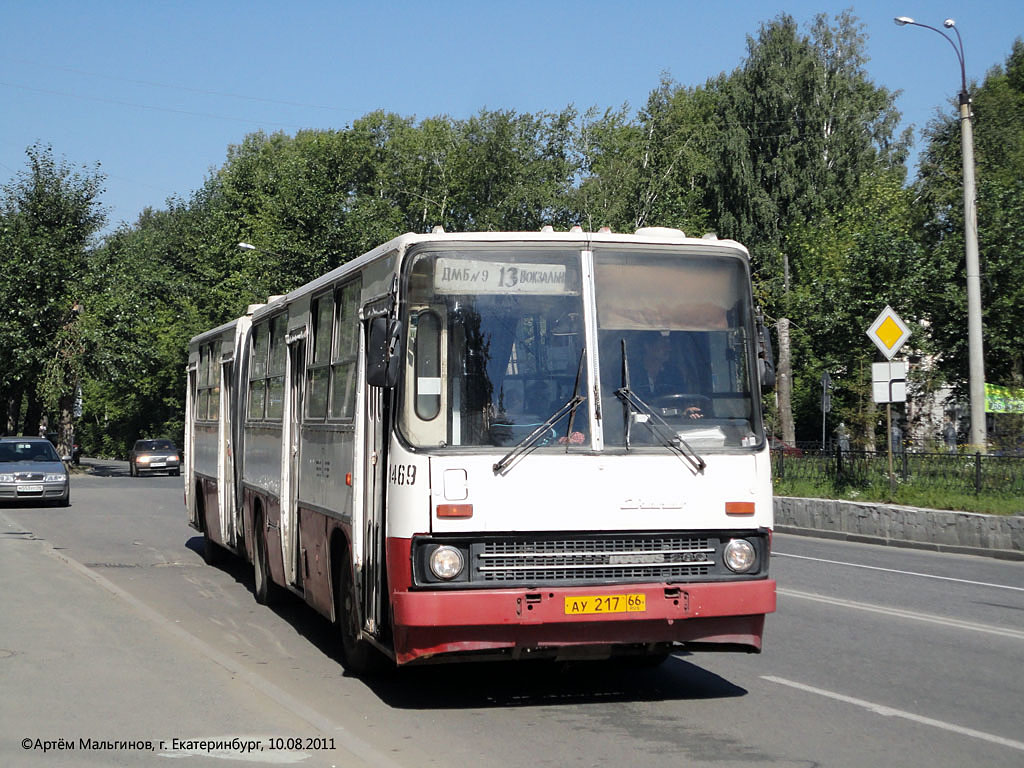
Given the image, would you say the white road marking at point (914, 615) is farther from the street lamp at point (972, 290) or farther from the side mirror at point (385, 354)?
the street lamp at point (972, 290)

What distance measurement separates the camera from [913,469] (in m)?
22.8

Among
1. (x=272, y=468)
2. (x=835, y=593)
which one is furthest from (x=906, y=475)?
(x=272, y=468)

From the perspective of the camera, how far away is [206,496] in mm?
17484

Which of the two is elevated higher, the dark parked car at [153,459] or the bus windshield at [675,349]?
the bus windshield at [675,349]

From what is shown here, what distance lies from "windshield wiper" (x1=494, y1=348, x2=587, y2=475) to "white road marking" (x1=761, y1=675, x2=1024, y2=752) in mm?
2374

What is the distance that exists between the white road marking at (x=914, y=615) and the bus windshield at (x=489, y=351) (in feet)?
16.5

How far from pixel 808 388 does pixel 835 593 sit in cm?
4700

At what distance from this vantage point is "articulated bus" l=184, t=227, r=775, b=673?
781cm

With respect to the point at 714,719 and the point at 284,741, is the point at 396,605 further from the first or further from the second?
the point at 714,719

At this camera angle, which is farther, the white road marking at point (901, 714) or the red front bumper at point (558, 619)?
the red front bumper at point (558, 619)

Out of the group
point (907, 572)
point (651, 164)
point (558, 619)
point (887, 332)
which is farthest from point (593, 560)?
point (651, 164)

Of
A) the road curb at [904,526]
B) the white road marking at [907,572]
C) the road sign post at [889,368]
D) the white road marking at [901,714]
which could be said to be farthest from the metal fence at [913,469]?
the white road marking at [901,714]

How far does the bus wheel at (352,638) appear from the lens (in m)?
9.20

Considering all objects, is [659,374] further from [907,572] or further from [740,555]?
[907,572]
